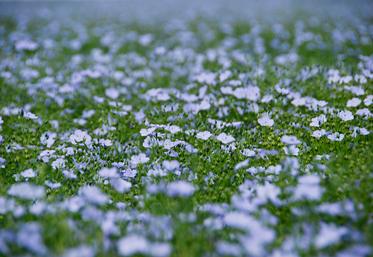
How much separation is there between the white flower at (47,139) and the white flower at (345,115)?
9.21 feet

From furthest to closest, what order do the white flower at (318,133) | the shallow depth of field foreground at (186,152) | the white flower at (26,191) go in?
the white flower at (318,133)
the white flower at (26,191)
the shallow depth of field foreground at (186,152)

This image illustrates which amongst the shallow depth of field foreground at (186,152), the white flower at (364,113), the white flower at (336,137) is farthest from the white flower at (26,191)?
the white flower at (364,113)

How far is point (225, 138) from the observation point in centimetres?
418

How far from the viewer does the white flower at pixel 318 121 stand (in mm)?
4227

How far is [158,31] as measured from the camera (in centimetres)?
941

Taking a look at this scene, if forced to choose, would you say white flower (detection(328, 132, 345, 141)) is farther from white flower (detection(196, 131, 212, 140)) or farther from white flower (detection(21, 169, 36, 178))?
white flower (detection(21, 169, 36, 178))

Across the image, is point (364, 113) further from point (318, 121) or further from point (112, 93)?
point (112, 93)

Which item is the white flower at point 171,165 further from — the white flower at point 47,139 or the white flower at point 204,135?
the white flower at point 47,139

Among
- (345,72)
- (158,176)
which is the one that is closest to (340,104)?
(345,72)

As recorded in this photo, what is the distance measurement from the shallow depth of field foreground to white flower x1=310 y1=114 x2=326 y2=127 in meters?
0.01

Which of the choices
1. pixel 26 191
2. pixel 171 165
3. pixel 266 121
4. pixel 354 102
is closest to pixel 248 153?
pixel 266 121

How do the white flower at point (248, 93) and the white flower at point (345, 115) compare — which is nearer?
the white flower at point (345, 115)

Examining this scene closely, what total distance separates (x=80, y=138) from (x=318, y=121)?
2.30 metres

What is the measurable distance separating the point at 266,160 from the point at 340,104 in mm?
1316
